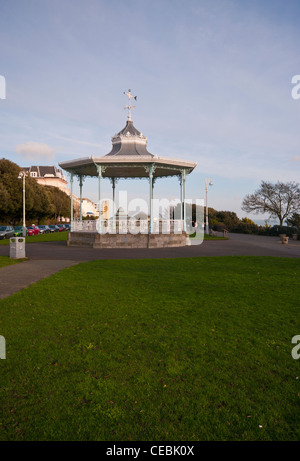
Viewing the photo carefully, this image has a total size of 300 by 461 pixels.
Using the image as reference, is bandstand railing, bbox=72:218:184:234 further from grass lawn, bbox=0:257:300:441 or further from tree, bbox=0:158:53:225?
tree, bbox=0:158:53:225

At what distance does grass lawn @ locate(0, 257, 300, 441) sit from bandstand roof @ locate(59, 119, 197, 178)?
13835 millimetres

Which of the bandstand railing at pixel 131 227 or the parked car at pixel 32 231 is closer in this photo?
the bandstand railing at pixel 131 227

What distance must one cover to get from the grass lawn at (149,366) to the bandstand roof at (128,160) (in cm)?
1384

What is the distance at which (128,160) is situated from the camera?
20.0 meters

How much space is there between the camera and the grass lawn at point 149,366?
9.26ft

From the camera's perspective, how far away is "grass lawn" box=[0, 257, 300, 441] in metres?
2.82

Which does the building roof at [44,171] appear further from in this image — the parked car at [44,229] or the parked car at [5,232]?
the parked car at [5,232]

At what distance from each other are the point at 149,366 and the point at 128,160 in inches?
688

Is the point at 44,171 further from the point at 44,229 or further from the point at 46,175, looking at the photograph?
the point at 44,229

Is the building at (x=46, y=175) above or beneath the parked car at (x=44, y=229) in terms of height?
above

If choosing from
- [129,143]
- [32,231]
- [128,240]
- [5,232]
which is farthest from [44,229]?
[128,240]

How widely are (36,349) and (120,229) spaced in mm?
16119

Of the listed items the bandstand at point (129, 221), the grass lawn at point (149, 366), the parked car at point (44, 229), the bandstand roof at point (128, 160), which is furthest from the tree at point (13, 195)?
the grass lawn at point (149, 366)

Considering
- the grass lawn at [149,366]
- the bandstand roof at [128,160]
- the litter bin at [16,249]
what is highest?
the bandstand roof at [128,160]
